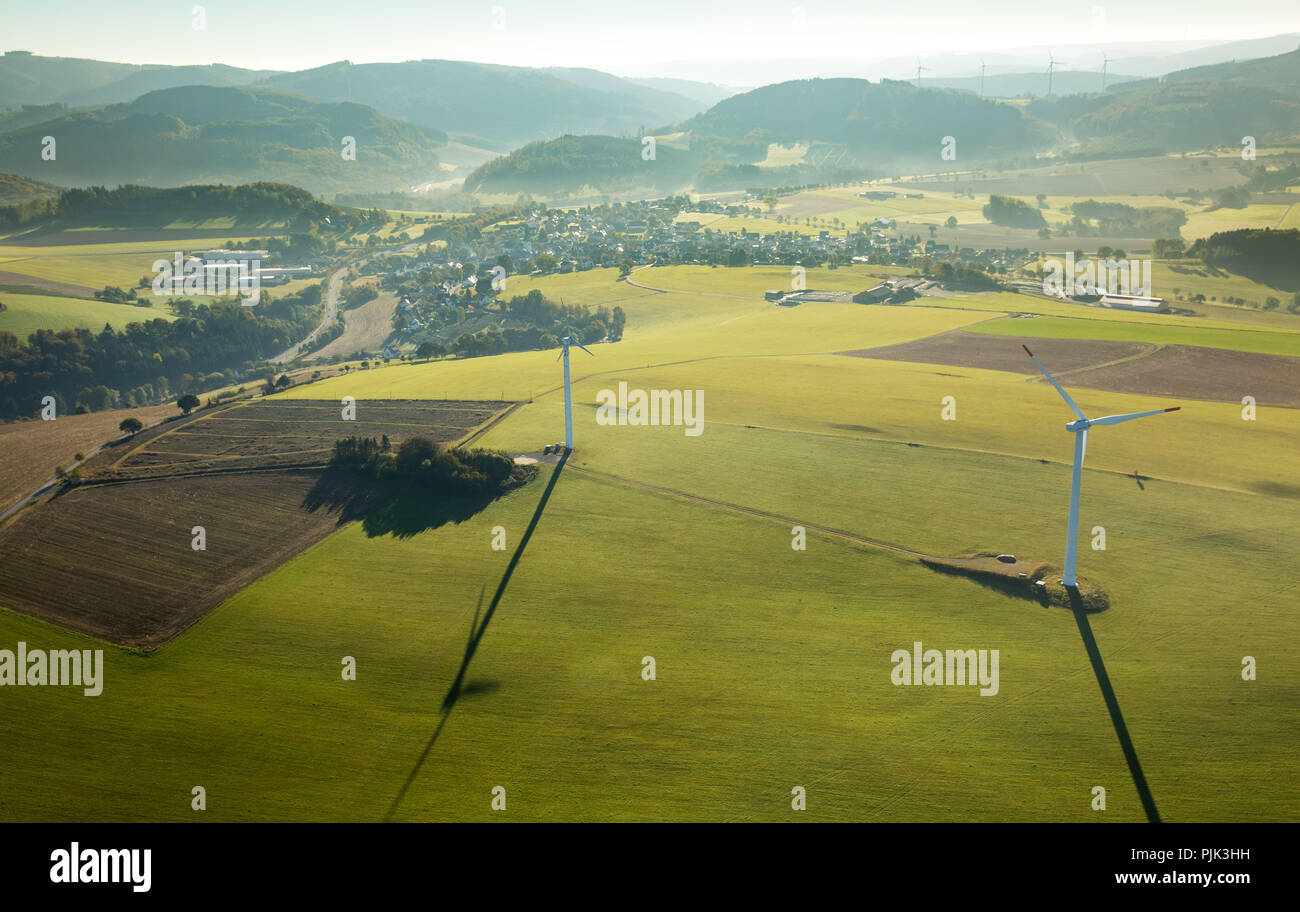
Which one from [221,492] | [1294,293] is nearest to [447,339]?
[221,492]

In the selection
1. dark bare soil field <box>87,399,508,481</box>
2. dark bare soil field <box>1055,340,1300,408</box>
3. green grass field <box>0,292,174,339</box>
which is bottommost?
dark bare soil field <box>87,399,508,481</box>

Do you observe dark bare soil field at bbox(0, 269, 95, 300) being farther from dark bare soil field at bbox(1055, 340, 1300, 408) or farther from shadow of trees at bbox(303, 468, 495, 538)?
dark bare soil field at bbox(1055, 340, 1300, 408)

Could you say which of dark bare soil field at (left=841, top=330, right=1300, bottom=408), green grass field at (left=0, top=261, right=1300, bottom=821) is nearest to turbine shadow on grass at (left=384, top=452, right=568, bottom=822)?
green grass field at (left=0, top=261, right=1300, bottom=821)

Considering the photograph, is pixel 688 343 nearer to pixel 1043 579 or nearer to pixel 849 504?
pixel 849 504

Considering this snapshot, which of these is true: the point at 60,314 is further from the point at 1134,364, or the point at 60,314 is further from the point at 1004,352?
the point at 1134,364

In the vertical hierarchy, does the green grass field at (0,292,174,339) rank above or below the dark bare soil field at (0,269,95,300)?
below

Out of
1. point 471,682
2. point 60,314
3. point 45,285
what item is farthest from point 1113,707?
point 45,285

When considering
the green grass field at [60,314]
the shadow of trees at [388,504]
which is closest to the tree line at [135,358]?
the green grass field at [60,314]
